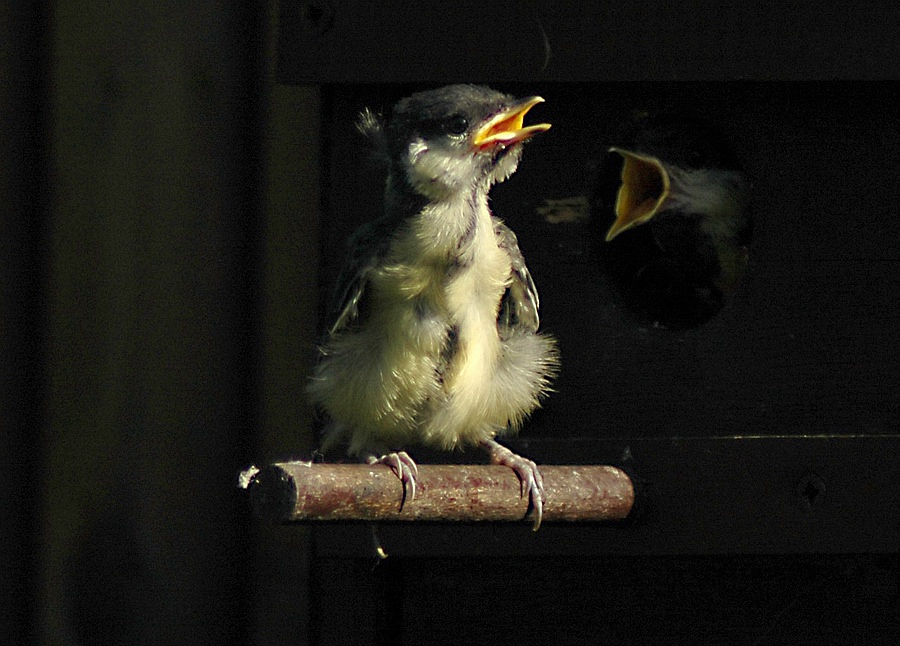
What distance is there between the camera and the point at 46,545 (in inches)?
111

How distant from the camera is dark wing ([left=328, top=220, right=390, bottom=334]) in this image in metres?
2.49

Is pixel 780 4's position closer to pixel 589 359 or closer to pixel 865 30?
pixel 865 30

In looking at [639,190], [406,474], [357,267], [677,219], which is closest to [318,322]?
[357,267]

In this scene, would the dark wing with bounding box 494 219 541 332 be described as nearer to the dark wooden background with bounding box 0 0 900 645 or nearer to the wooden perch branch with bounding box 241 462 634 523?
the dark wooden background with bounding box 0 0 900 645

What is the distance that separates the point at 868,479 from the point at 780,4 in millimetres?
720

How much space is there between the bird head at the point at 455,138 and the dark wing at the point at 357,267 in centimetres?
11

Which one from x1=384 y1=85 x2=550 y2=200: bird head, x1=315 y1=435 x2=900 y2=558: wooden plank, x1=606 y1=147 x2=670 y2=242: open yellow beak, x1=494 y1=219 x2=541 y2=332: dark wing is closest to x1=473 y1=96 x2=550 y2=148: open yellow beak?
x1=384 y1=85 x2=550 y2=200: bird head

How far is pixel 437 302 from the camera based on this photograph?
2.52 meters

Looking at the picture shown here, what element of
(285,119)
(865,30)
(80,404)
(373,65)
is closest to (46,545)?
(80,404)

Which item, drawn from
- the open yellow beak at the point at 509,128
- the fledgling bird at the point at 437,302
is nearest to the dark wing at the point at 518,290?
the fledgling bird at the point at 437,302

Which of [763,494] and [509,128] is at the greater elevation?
[509,128]

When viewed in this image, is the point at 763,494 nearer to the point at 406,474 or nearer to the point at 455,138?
the point at 406,474

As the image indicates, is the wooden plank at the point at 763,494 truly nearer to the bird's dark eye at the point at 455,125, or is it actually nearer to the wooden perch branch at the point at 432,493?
the wooden perch branch at the point at 432,493

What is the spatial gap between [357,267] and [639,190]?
67 cm
